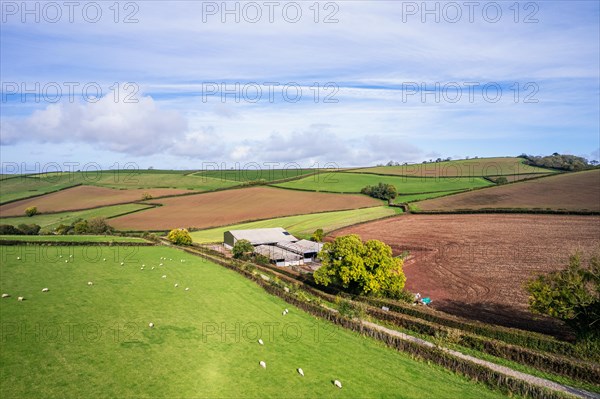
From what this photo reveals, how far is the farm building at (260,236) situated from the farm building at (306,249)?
5133mm

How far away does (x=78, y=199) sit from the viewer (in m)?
105

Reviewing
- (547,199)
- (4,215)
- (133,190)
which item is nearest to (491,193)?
(547,199)

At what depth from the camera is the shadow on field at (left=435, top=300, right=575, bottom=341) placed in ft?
87.2

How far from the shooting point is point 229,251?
6234 cm

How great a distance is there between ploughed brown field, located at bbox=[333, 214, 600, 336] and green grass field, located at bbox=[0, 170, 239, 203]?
265 feet

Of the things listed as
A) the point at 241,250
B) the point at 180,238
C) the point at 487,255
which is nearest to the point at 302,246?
the point at 241,250

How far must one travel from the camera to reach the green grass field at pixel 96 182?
121906 mm

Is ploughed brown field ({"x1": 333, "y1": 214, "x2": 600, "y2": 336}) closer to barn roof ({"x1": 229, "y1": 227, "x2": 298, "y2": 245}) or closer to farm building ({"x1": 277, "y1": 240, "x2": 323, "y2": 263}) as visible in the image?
farm building ({"x1": 277, "y1": 240, "x2": 323, "y2": 263})

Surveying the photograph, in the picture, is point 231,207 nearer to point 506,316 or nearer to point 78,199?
point 78,199

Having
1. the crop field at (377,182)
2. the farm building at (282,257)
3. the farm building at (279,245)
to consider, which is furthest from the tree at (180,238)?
the crop field at (377,182)

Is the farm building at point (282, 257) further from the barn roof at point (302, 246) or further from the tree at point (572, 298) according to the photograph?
the tree at point (572, 298)

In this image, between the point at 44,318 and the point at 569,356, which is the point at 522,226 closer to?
the point at 569,356

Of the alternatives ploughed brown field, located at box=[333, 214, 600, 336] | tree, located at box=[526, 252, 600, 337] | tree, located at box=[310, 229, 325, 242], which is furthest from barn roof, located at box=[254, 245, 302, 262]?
tree, located at box=[526, 252, 600, 337]

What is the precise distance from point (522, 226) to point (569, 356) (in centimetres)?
3370
